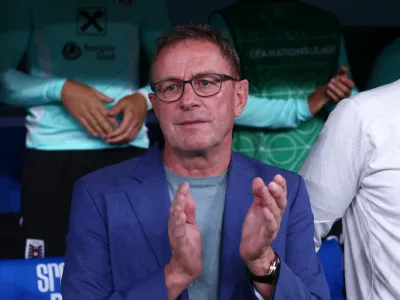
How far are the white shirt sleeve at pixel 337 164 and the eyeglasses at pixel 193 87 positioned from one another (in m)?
0.34

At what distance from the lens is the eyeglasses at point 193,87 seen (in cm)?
151

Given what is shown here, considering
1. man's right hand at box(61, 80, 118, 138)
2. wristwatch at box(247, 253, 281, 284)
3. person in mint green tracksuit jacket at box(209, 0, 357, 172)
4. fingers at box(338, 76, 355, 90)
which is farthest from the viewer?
person in mint green tracksuit jacket at box(209, 0, 357, 172)

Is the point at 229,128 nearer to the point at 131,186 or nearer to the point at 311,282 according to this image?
the point at 131,186

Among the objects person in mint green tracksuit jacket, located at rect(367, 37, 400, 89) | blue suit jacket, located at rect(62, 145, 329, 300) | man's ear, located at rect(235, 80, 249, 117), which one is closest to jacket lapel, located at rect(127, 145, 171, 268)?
blue suit jacket, located at rect(62, 145, 329, 300)

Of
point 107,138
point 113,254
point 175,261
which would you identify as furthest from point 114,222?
point 107,138

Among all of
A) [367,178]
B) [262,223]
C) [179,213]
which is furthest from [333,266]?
[179,213]

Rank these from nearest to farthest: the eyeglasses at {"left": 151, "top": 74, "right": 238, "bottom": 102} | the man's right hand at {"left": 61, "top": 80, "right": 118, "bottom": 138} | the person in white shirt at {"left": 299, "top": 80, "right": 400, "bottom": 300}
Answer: the eyeglasses at {"left": 151, "top": 74, "right": 238, "bottom": 102} < the person in white shirt at {"left": 299, "top": 80, "right": 400, "bottom": 300} < the man's right hand at {"left": 61, "top": 80, "right": 118, "bottom": 138}

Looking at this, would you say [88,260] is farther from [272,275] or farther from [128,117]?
[128,117]

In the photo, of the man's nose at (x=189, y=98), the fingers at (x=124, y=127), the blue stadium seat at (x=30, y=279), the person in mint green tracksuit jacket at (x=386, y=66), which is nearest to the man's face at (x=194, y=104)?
the man's nose at (x=189, y=98)

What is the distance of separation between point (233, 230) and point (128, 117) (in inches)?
34.0

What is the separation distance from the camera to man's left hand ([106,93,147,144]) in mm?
2297

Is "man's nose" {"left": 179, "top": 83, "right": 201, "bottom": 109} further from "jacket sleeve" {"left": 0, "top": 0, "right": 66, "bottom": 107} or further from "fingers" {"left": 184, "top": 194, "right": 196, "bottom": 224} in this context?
"jacket sleeve" {"left": 0, "top": 0, "right": 66, "bottom": 107}

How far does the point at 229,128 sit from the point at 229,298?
0.36 m

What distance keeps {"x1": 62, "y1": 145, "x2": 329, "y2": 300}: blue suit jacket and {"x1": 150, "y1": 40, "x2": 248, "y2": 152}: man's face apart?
127 millimetres
